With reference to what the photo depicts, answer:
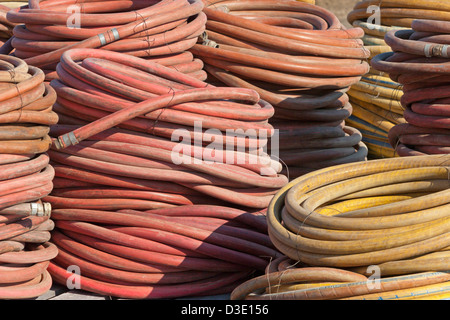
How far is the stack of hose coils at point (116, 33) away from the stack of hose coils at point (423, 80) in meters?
0.97

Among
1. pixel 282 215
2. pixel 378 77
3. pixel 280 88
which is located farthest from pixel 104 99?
pixel 378 77

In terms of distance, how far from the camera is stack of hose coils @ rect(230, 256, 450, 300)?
2588 mm

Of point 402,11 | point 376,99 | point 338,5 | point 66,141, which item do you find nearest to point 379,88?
point 376,99

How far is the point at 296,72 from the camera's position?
412cm

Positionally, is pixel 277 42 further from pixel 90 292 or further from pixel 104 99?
pixel 90 292

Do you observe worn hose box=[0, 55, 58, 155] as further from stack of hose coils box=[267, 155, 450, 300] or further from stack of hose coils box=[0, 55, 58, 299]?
stack of hose coils box=[267, 155, 450, 300]

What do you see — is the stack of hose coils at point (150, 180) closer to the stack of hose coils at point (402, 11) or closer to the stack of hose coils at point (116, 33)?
the stack of hose coils at point (116, 33)

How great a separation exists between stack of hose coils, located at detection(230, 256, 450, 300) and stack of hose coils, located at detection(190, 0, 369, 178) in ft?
4.13

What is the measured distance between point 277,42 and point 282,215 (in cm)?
135

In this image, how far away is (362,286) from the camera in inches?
102

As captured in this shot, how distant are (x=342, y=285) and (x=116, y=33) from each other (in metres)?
1.65

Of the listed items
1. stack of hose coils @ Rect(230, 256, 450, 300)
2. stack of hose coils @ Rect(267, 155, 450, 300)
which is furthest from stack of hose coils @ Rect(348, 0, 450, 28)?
stack of hose coils @ Rect(230, 256, 450, 300)

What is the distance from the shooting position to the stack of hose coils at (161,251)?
11.0 feet

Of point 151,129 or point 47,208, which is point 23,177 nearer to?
point 47,208
